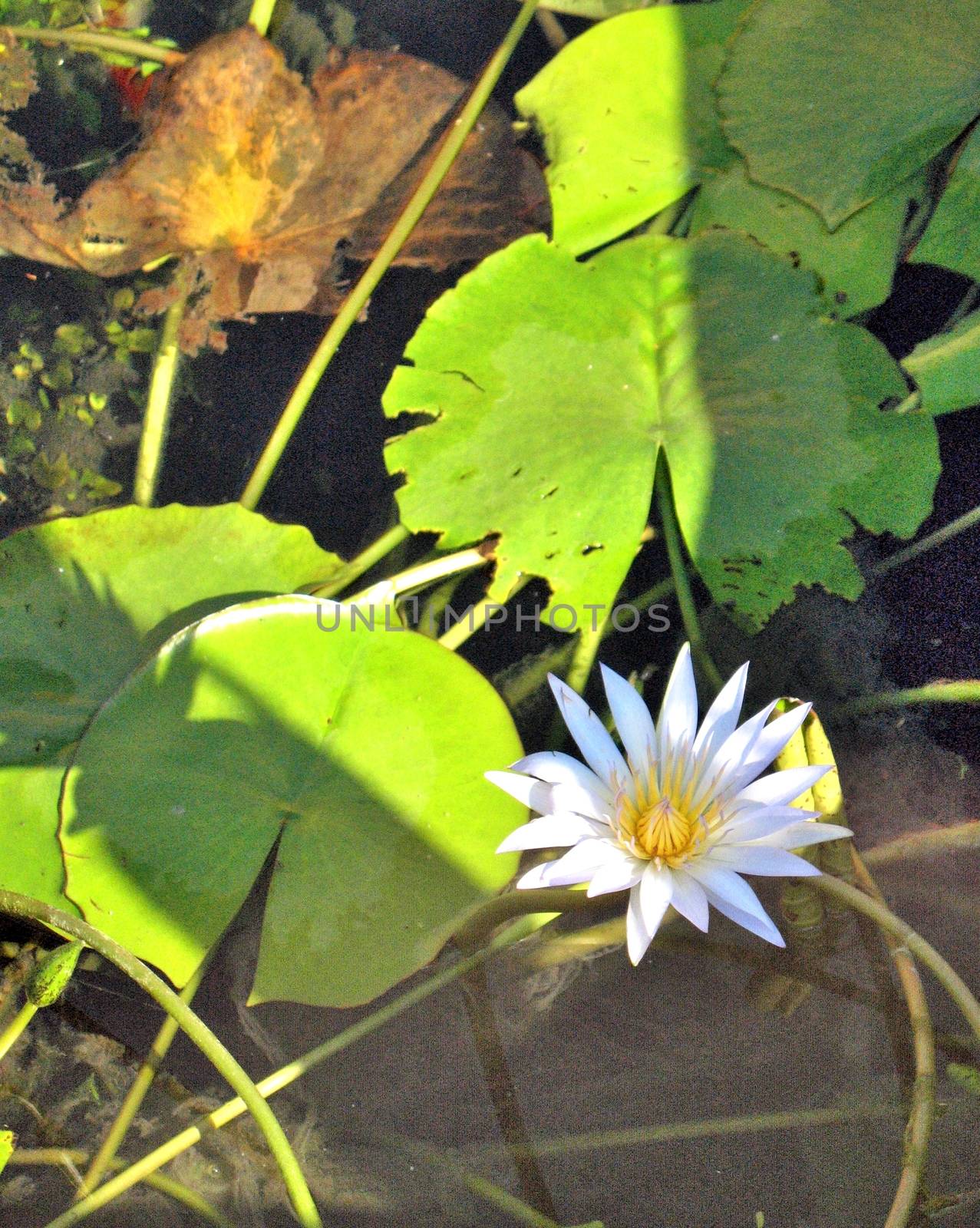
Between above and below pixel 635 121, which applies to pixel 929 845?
below

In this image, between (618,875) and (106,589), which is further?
(106,589)

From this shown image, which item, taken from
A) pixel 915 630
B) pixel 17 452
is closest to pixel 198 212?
pixel 17 452

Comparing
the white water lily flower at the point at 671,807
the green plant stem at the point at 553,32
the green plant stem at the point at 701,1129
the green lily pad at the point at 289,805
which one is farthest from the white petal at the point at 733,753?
the green plant stem at the point at 553,32

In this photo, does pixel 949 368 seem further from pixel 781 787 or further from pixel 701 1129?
pixel 701 1129

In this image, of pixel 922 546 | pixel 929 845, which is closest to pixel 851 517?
pixel 922 546

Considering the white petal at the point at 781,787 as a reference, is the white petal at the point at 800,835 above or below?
below

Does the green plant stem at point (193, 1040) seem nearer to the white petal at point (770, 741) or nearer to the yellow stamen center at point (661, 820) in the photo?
the yellow stamen center at point (661, 820)
